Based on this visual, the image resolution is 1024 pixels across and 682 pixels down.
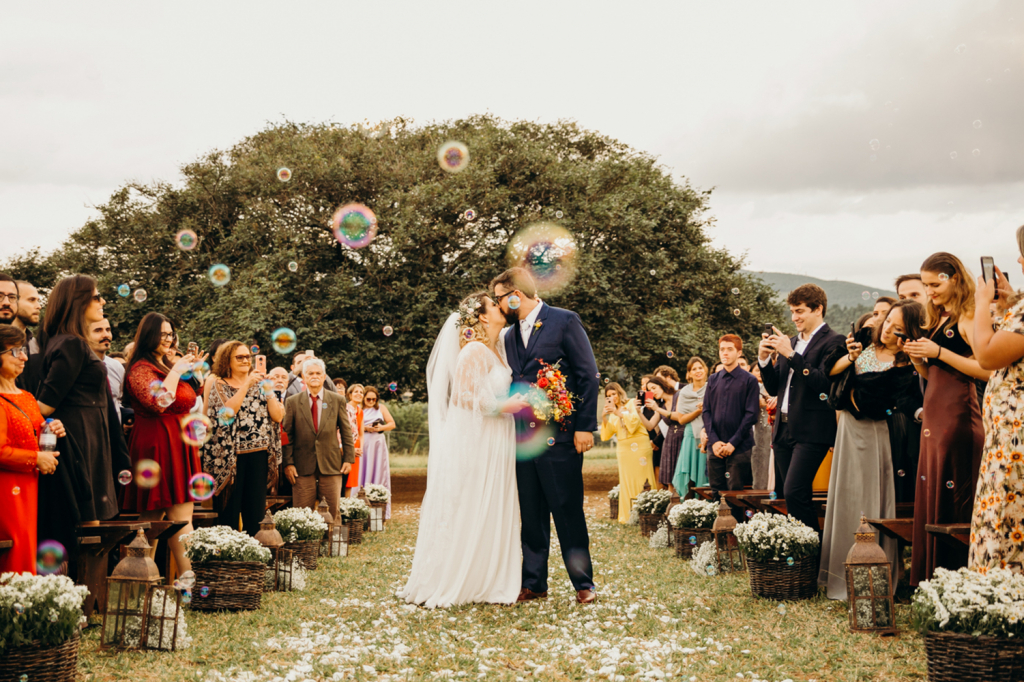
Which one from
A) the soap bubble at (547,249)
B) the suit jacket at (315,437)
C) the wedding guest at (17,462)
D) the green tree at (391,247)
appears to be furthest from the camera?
the soap bubble at (547,249)

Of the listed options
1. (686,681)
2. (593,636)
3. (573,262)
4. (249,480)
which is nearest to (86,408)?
(249,480)

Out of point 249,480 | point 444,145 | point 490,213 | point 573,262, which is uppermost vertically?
point 444,145

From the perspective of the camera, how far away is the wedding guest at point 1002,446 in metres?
4.73

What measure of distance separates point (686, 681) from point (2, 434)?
13.8 ft

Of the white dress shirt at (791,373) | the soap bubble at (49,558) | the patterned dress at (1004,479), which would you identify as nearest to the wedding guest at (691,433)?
the white dress shirt at (791,373)

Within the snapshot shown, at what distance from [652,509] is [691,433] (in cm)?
129

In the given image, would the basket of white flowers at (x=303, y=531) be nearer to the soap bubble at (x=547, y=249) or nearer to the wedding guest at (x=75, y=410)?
the wedding guest at (x=75, y=410)

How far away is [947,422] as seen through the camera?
5.78 m

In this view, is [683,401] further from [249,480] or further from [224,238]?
[224,238]

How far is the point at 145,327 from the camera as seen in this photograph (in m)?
6.98

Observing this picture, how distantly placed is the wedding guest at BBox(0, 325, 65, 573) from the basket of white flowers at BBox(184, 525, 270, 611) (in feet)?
5.29

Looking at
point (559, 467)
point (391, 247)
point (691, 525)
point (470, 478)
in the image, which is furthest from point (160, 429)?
point (391, 247)

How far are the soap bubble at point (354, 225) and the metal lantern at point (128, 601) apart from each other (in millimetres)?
17252

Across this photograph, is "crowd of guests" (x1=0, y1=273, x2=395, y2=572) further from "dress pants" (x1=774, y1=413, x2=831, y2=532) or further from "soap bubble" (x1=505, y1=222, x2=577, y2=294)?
"soap bubble" (x1=505, y1=222, x2=577, y2=294)
